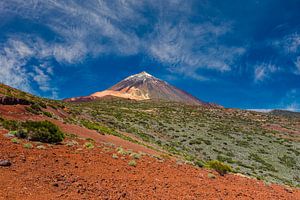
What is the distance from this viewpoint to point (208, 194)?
901 cm

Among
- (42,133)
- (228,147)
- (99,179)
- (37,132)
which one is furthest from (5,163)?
(228,147)

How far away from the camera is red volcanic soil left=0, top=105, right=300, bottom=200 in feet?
22.2

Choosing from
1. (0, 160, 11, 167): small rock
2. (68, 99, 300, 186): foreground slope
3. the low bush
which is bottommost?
(0, 160, 11, 167): small rock

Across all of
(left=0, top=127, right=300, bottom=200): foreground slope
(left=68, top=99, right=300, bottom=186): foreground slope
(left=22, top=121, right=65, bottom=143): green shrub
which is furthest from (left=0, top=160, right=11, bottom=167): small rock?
(left=68, top=99, right=300, bottom=186): foreground slope

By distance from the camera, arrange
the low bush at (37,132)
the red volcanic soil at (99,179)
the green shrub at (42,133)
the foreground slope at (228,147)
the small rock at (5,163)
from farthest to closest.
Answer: the foreground slope at (228,147)
the green shrub at (42,133)
the low bush at (37,132)
the small rock at (5,163)
the red volcanic soil at (99,179)

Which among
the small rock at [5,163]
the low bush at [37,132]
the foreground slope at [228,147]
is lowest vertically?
the small rock at [5,163]

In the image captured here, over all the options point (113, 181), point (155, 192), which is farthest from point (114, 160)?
point (155, 192)

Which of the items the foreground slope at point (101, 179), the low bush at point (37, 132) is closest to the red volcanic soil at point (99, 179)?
the foreground slope at point (101, 179)

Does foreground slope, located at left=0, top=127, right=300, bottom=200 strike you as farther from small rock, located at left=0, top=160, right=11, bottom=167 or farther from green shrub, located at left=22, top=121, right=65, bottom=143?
green shrub, located at left=22, top=121, right=65, bottom=143

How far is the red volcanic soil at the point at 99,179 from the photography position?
6781mm

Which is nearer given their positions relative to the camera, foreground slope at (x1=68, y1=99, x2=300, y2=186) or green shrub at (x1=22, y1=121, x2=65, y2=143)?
green shrub at (x1=22, y1=121, x2=65, y2=143)

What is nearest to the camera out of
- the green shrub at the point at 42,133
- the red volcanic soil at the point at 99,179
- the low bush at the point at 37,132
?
the red volcanic soil at the point at 99,179

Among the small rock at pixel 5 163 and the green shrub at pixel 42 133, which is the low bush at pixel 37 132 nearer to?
the green shrub at pixel 42 133

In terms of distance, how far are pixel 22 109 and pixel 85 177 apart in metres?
15.7
